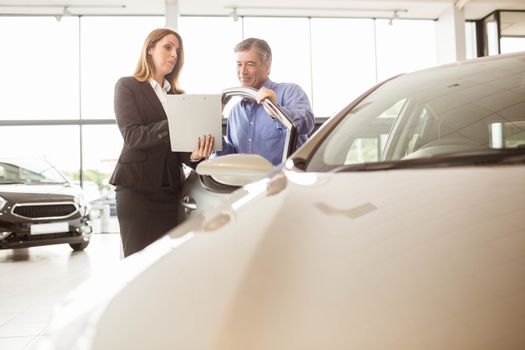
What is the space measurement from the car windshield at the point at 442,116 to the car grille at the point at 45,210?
4.08 meters

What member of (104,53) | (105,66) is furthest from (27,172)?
(104,53)

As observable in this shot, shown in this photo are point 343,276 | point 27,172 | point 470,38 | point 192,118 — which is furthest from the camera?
point 470,38

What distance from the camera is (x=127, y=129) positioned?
5.41 ft

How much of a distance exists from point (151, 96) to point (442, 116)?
3.45 ft

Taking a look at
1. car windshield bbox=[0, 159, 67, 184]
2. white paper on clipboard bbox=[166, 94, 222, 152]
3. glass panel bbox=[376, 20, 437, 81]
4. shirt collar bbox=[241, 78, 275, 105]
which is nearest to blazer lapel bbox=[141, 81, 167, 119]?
white paper on clipboard bbox=[166, 94, 222, 152]

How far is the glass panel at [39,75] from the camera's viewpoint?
23.7ft

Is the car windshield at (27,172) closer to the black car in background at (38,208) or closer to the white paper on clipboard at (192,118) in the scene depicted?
the black car in background at (38,208)

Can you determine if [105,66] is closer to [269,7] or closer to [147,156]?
[269,7]

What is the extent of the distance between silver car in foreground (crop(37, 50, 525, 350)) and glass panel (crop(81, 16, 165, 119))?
22.9 feet

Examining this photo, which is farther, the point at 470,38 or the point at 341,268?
the point at 470,38

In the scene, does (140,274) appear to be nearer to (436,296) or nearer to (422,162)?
(436,296)

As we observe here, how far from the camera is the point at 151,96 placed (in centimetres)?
170

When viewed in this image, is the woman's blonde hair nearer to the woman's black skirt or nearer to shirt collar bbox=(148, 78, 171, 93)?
shirt collar bbox=(148, 78, 171, 93)

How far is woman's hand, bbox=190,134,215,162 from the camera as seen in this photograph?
1.51 m
